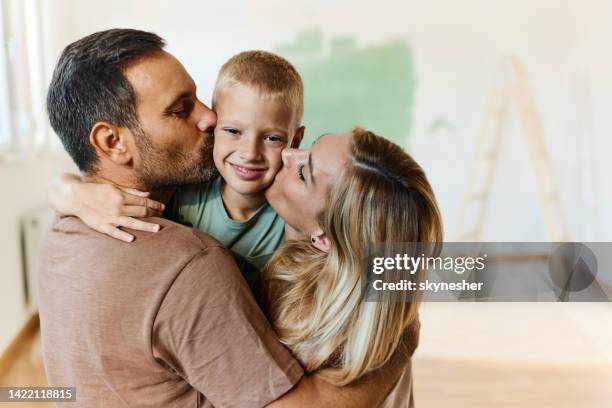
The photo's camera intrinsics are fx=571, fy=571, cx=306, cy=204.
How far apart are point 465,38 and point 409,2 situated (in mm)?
232

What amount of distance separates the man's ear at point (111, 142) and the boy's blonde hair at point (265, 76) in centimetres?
20

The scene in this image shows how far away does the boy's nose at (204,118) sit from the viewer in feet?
3.10

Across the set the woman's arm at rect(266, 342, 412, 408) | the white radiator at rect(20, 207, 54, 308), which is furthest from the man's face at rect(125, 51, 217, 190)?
the white radiator at rect(20, 207, 54, 308)

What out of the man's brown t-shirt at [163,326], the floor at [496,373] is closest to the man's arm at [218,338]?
the man's brown t-shirt at [163,326]

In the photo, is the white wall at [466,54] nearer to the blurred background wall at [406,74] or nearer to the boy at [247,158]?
the blurred background wall at [406,74]

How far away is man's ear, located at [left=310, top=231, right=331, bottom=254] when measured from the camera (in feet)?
2.94

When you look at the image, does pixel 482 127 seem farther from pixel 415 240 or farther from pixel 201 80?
pixel 415 240

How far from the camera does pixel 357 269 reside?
2.76 feet

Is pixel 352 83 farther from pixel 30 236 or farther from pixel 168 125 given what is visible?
pixel 30 236

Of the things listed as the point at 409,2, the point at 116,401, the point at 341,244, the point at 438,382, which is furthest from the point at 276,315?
the point at 438,382

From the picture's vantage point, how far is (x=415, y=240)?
2.70 ft

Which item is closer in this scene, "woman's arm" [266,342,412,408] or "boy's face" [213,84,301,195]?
"woman's arm" [266,342,412,408]

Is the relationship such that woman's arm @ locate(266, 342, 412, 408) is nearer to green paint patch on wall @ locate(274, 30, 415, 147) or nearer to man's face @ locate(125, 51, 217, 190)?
man's face @ locate(125, 51, 217, 190)

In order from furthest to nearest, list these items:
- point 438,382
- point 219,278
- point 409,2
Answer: point 438,382, point 409,2, point 219,278
